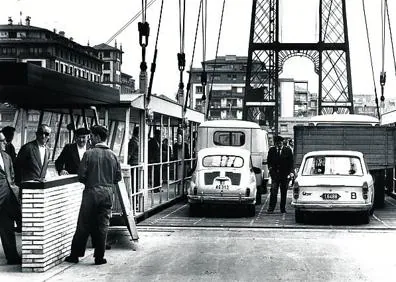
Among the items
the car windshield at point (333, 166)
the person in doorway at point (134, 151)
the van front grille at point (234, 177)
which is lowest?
the van front grille at point (234, 177)

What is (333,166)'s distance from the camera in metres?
17.3

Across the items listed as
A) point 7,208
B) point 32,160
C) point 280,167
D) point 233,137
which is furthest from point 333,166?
point 7,208

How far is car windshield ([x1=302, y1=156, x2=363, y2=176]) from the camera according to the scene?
17156mm

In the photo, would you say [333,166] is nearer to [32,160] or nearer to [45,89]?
[32,160]

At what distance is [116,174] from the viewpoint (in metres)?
11.1

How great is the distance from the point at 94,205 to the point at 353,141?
36.5 ft

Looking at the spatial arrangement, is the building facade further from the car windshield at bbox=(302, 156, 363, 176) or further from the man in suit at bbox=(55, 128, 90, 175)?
the man in suit at bbox=(55, 128, 90, 175)

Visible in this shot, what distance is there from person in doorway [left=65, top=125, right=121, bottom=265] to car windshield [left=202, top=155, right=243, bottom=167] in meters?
8.14

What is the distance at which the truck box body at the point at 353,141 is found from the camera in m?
20.0

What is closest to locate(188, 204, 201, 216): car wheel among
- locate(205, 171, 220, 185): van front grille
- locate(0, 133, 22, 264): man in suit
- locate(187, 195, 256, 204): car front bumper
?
locate(187, 195, 256, 204): car front bumper

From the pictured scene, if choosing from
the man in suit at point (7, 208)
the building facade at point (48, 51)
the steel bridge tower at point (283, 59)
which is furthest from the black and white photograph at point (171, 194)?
the building facade at point (48, 51)

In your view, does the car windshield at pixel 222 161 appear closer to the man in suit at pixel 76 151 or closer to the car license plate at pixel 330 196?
the car license plate at pixel 330 196

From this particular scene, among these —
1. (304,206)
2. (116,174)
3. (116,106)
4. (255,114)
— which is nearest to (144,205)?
(116,106)

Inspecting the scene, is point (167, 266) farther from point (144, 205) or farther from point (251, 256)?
point (144, 205)
